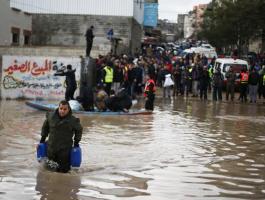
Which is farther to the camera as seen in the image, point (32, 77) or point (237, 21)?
point (237, 21)

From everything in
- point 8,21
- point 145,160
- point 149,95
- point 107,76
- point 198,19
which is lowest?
point 145,160

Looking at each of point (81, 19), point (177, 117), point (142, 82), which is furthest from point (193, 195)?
point (81, 19)

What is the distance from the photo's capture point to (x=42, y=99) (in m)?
25.3

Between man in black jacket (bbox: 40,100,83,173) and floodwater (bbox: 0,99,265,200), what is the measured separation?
0.23m

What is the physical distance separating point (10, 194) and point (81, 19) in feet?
135

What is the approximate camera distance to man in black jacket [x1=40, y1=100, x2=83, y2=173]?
9859 millimetres

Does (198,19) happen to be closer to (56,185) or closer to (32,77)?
(32,77)

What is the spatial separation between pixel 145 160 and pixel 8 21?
100 ft

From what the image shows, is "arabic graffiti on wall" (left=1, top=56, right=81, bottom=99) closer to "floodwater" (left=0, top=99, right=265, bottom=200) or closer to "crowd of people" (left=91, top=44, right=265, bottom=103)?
"crowd of people" (left=91, top=44, right=265, bottom=103)

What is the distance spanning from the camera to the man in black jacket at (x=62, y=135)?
986 centimetres

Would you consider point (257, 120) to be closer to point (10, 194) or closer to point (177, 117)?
point (177, 117)

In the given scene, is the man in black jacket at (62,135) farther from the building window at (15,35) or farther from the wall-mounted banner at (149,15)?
the wall-mounted banner at (149,15)

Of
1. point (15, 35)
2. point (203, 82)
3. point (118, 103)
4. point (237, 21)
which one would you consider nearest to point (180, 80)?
point (203, 82)

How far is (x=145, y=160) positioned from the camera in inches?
456
